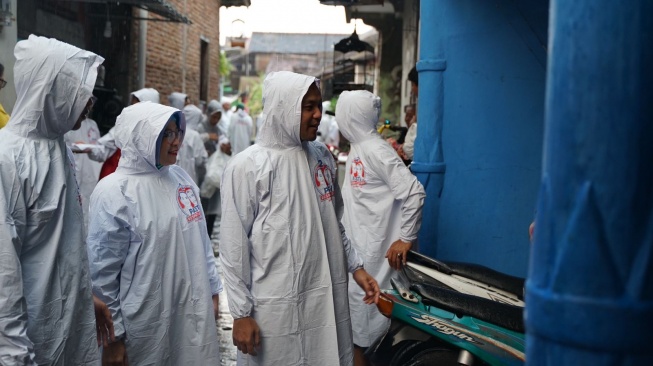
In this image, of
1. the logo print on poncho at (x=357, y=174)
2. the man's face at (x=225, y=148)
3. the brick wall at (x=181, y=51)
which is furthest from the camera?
→ the brick wall at (x=181, y=51)

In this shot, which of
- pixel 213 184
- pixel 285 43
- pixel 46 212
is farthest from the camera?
pixel 285 43

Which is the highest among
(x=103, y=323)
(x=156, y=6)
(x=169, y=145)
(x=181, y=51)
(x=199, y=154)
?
(x=156, y=6)

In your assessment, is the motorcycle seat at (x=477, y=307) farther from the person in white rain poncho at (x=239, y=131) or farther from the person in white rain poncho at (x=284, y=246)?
the person in white rain poncho at (x=239, y=131)

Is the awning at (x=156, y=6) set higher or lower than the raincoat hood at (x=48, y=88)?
higher

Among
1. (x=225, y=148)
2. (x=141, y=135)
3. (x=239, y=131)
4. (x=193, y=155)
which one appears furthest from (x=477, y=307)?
(x=239, y=131)

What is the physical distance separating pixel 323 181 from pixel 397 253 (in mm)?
1646

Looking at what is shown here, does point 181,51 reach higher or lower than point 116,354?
higher

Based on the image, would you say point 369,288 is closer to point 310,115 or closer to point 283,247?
point 283,247

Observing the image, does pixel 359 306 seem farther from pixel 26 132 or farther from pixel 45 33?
pixel 45 33

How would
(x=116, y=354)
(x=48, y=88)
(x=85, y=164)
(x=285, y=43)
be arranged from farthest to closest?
(x=285, y=43), (x=85, y=164), (x=116, y=354), (x=48, y=88)

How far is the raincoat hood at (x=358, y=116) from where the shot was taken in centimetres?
629

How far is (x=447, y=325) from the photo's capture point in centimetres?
414

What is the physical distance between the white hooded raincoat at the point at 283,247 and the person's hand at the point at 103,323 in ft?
1.98

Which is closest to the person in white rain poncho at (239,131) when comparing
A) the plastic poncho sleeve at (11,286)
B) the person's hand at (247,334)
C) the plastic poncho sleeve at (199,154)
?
the plastic poncho sleeve at (199,154)
